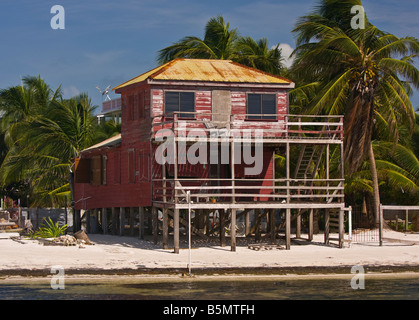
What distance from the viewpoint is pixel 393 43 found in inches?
1676

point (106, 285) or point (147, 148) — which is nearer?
point (106, 285)

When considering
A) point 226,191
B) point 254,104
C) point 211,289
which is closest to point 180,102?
point 254,104

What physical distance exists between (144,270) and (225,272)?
3.01 metres

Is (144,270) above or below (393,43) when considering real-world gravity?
below

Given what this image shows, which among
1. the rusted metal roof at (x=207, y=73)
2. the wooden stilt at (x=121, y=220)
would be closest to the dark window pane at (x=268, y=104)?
the rusted metal roof at (x=207, y=73)

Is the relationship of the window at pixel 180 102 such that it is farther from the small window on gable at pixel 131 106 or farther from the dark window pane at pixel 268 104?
the dark window pane at pixel 268 104

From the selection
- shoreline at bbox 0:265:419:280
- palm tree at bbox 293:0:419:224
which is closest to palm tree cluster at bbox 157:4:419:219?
palm tree at bbox 293:0:419:224

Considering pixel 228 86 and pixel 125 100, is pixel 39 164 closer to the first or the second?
pixel 125 100

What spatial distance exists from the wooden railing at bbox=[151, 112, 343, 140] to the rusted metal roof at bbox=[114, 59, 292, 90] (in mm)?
1692

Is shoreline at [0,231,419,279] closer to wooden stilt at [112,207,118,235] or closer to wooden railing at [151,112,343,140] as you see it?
wooden railing at [151,112,343,140]

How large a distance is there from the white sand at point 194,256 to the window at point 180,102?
615 cm

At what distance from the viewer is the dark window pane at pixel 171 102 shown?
3725 centimetres
